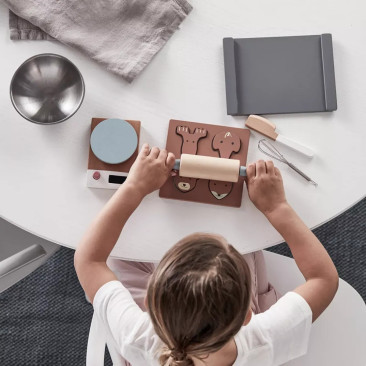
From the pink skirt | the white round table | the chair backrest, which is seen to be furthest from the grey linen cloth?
the chair backrest

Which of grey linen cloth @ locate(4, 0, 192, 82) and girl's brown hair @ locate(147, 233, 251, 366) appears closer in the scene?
girl's brown hair @ locate(147, 233, 251, 366)

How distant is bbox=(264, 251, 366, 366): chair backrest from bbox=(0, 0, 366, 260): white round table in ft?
0.81

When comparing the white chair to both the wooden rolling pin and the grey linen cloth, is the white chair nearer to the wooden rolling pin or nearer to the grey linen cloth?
the wooden rolling pin

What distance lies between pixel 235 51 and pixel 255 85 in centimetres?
7

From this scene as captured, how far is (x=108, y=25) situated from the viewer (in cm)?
103

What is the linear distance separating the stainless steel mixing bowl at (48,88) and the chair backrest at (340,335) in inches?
22.5

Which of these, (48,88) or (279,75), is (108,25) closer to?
(48,88)

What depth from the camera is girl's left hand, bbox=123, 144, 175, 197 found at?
0.97 m

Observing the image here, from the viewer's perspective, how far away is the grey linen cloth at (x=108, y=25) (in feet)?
3.33

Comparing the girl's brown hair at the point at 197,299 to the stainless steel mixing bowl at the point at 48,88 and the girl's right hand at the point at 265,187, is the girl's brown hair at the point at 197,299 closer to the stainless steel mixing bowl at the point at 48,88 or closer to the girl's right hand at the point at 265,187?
the girl's right hand at the point at 265,187

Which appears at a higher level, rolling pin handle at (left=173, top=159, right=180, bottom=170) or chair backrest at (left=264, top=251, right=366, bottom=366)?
rolling pin handle at (left=173, top=159, right=180, bottom=170)

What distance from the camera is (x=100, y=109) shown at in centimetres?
102

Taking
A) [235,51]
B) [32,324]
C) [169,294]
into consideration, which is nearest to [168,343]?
[169,294]

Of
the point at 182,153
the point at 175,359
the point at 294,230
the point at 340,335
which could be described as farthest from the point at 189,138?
the point at 340,335
